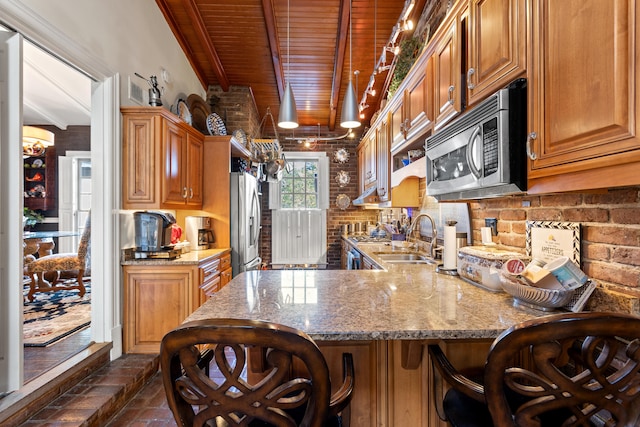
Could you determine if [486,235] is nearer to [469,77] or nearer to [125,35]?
[469,77]

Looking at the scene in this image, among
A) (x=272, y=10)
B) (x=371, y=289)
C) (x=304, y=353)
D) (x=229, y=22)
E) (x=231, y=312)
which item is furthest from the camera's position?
(x=229, y=22)

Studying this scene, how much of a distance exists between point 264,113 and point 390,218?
9.11 ft

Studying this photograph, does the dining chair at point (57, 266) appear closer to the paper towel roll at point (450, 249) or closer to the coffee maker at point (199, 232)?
the coffee maker at point (199, 232)

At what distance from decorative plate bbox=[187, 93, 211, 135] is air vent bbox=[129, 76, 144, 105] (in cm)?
87

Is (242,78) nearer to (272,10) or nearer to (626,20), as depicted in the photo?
(272,10)

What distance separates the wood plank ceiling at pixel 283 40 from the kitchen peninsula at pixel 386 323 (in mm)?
2779

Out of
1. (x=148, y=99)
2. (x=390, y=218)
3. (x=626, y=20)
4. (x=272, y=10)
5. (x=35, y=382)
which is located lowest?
(x=35, y=382)

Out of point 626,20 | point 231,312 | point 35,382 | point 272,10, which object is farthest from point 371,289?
point 272,10

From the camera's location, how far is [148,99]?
120 inches

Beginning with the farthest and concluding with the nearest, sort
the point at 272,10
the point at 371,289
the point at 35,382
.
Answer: the point at 272,10
the point at 35,382
the point at 371,289

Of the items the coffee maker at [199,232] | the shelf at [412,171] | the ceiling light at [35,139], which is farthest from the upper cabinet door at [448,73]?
the ceiling light at [35,139]

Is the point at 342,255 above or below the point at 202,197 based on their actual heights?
below

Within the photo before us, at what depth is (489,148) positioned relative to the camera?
1342mm

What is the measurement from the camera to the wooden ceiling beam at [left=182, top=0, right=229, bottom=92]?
10.8 feet
